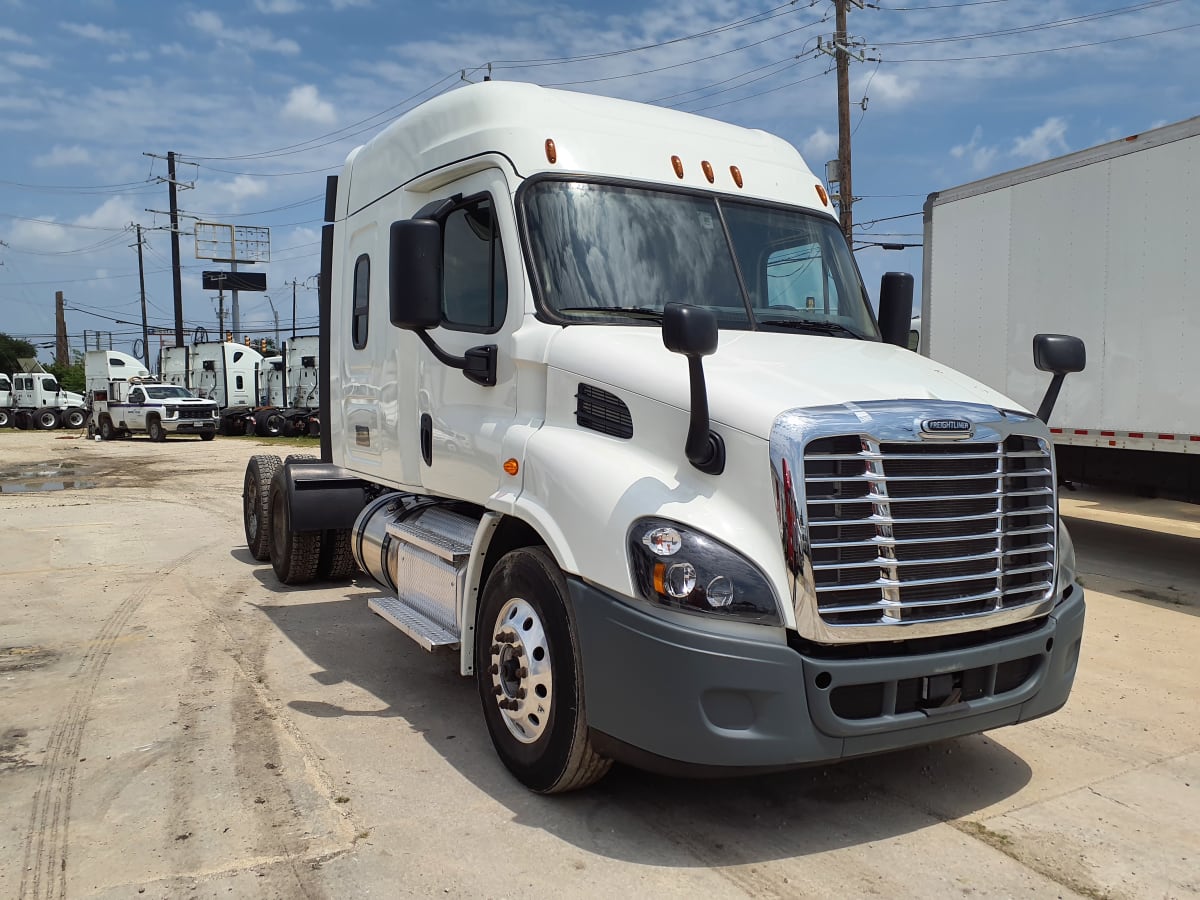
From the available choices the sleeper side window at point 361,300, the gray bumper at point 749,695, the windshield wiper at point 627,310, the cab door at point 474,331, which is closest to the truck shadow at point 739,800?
the gray bumper at point 749,695

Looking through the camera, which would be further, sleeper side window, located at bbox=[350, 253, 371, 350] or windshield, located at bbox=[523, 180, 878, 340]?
sleeper side window, located at bbox=[350, 253, 371, 350]

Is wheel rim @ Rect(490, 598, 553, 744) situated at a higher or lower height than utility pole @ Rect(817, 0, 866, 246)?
lower

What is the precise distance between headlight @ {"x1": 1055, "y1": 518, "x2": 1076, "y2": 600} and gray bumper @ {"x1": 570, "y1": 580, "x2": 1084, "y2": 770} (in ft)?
1.54

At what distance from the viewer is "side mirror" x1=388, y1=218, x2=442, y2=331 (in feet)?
14.1

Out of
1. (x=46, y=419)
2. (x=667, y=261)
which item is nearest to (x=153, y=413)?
(x=46, y=419)

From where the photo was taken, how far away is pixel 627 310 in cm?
433

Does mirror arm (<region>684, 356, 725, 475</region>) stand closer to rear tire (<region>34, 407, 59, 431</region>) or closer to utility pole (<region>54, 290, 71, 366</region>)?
rear tire (<region>34, 407, 59, 431</region>)

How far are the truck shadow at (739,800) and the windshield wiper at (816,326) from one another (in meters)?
2.01

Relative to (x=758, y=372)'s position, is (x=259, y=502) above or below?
below

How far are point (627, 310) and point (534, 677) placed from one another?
1.62 m

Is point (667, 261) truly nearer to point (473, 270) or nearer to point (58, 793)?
point (473, 270)

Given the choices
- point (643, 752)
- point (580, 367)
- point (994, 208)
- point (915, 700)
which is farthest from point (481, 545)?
point (994, 208)

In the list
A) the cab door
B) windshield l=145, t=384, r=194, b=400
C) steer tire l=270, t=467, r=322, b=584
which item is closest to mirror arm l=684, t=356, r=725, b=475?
the cab door

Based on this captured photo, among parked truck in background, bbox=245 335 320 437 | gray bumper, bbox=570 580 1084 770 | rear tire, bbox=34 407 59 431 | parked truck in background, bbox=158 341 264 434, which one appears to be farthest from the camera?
rear tire, bbox=34 407 59 431
